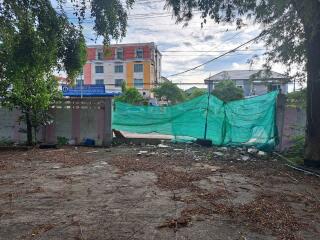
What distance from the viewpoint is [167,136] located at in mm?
13570

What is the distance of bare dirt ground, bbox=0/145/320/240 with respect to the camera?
4.43 meters

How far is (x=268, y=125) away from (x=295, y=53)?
3235 mm

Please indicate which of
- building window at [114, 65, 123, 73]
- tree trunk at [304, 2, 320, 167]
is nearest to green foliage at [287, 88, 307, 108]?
tree trunk at [304, 2, 320, 167]

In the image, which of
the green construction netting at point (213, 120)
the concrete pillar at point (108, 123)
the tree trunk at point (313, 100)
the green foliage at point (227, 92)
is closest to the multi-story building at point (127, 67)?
the green foliage at point (227, 92)

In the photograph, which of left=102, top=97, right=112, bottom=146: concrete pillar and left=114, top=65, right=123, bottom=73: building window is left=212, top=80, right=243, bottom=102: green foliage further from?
left=114, top=65, right=123, bottom=73: building window

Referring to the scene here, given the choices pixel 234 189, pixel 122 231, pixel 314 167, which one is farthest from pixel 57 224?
pixel 314 167

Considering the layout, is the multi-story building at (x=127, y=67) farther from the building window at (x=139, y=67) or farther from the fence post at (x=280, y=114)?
the fence post at (x=280, y=114)

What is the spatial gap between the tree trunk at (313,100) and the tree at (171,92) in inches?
1495

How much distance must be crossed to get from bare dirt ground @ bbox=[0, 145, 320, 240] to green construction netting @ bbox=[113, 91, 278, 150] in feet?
6.29

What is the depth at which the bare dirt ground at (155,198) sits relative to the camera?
14.5 ft

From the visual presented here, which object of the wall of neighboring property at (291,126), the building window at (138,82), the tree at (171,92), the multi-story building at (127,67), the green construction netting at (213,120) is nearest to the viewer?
the wall of neighboring property at (291,126)

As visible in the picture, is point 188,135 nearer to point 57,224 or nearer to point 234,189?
point 234,189

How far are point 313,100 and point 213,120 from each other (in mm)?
4474

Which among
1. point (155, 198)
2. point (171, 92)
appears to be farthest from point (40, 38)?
point (171, 92)
